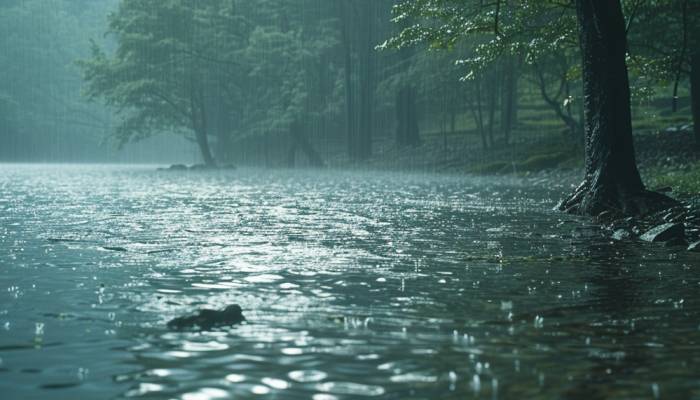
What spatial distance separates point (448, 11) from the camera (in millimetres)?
22047

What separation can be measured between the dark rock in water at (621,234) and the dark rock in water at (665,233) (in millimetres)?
285

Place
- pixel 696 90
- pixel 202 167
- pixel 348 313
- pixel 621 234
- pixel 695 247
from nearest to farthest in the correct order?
pixel 348 313
pixel 695 247
pixel 621 234
pixel 696 90
pixel 202 167

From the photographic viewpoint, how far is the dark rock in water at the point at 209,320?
21.8ft

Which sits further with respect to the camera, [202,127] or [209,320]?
[202,127]

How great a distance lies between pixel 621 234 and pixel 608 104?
508 cm

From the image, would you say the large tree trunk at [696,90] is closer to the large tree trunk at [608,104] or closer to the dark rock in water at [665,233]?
the large tree trunk at [608,104]

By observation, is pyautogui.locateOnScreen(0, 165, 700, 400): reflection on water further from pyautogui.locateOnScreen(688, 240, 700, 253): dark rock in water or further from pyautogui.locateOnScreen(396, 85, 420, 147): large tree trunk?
pyautogui.locateOnScreen(396, 85, 420, 147): large tree trunk

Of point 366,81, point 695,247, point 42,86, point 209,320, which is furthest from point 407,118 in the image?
point 42,86

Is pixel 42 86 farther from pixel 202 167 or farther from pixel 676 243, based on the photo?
pixel 676 243

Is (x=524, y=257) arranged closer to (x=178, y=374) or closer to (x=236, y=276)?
(x=236, y=276)

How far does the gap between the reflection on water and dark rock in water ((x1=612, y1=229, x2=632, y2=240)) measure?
40cm

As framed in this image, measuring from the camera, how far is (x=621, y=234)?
44.9 feet

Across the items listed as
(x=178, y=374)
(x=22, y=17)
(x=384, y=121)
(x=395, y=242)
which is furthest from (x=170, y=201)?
(x=22, y=17)

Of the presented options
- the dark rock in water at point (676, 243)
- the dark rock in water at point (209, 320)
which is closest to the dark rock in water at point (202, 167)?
the dark rock in water at point (676, 243)
